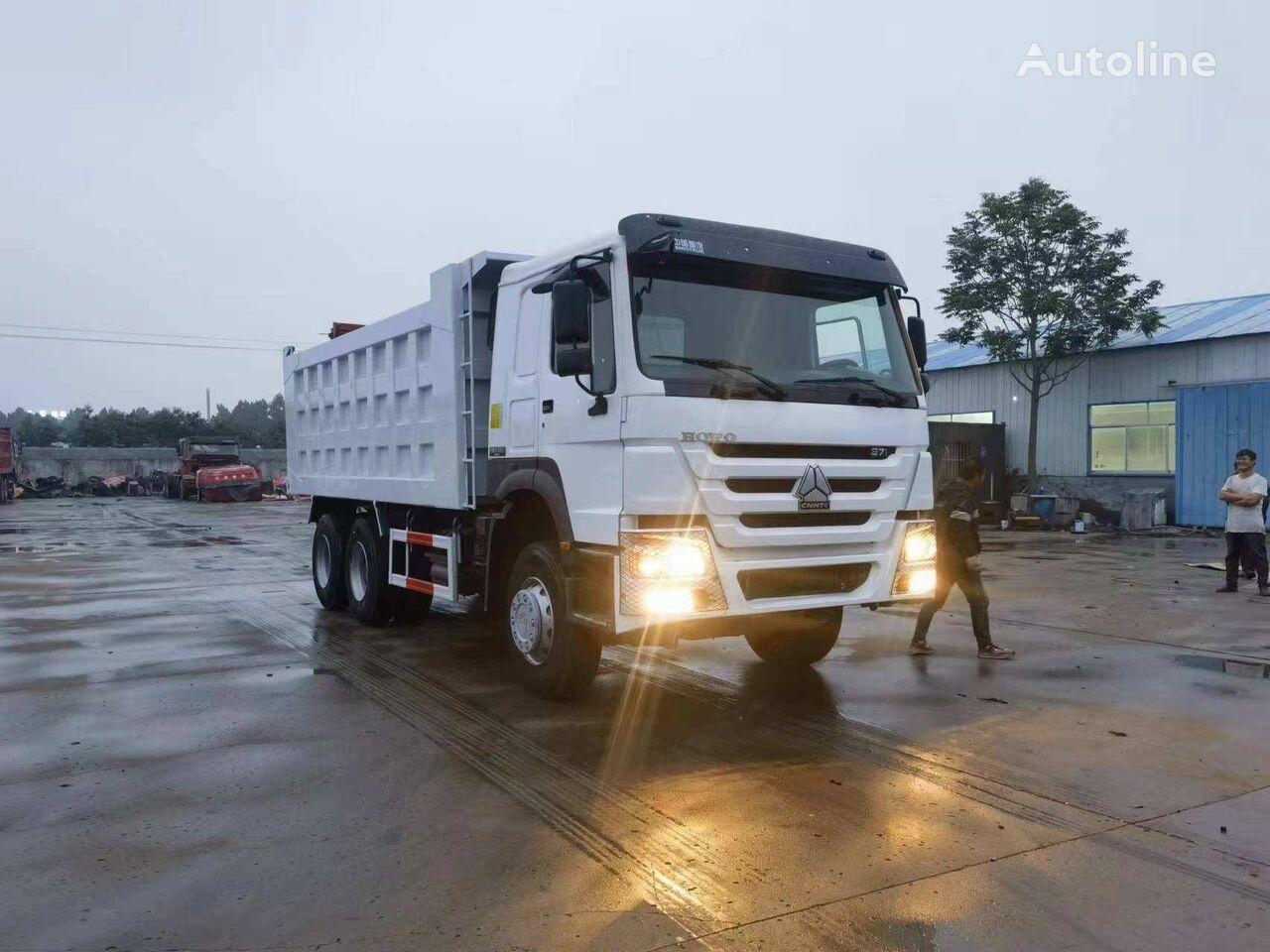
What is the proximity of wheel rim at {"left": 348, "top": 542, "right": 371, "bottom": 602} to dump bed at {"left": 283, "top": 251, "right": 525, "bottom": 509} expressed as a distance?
0.57 meters

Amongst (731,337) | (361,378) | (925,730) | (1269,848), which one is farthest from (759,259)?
(361,378)

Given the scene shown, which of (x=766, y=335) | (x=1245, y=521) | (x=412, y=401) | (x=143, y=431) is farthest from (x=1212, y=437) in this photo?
(x=143, y=431)

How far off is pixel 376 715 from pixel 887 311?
431 cm

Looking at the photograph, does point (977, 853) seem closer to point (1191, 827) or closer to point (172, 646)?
point (1191, 827)

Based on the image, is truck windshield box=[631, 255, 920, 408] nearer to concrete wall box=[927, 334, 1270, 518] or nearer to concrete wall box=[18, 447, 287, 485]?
concrete wall box=[927, 334, 1270, 518]

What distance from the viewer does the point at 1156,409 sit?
23578 millimetres

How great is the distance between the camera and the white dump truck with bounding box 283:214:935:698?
17.5ft

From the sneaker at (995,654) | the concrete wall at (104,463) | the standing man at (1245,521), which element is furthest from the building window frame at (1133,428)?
the concrete wall at (104,463)

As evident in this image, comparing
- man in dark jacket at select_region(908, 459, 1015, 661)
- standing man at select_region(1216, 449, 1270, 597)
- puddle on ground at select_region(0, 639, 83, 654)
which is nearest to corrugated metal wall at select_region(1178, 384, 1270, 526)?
standing man at select_region(1216, 449, 1270, 597)

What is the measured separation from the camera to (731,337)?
5.76 meters

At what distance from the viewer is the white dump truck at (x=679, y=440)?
534 centimetres

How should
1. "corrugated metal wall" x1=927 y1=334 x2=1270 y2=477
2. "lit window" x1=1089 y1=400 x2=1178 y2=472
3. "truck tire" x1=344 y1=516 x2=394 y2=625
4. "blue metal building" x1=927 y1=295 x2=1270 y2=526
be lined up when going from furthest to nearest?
"lit window" x1=1089 y1=400 x2=1178 y2=472 → "corrugated metal wall" x1=927 y1=334 x2=1270 y2=477 → "blue metal building" x1=927 y1=295 x2=1270 y2=526 → "truck tire" x1=344 y1=516 x2=394 y2=625

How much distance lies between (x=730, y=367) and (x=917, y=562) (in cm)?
190

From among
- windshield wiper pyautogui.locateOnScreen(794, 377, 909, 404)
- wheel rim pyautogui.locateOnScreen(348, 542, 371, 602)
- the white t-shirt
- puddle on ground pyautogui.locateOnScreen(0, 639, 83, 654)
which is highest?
windshield wiper pyautogui.locateOnScreen(794, 377, 909, 404)
